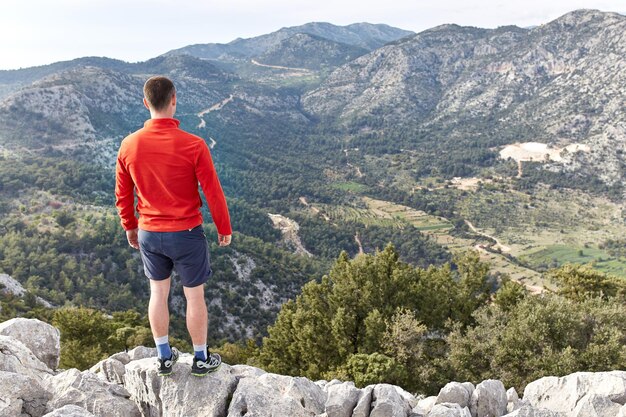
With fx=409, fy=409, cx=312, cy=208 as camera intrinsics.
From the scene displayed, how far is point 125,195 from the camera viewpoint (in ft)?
25.7

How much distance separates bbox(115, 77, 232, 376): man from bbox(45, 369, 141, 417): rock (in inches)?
137

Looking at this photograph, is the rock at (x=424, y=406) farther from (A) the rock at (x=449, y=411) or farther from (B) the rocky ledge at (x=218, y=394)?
(A) the rock at (x=449, y=411)

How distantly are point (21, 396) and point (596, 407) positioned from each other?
14.4 metres

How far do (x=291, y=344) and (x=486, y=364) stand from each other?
12.8 meters

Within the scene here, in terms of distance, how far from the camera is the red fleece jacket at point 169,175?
7297 millimetres

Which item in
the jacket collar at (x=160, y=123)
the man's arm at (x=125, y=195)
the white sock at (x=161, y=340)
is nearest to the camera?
the jacket collar at (x=160, y=123)

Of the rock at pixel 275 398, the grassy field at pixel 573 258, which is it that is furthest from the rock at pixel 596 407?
the grassy field at pixel 573 258

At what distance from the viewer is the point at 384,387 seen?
1117 centimetres

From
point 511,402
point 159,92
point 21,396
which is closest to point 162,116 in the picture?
point 159,92

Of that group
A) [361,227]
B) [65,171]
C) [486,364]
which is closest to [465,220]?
[361,227]

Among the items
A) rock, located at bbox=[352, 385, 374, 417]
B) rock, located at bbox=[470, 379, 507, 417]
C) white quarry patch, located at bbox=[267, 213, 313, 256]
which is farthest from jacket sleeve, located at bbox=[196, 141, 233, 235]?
white quarry patch, located at bbox=[267, 213, 313, 256]

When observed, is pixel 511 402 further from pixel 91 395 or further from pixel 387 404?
pixel 91 395

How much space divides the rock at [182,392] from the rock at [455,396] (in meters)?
6.27

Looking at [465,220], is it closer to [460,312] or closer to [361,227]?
[361,227]
